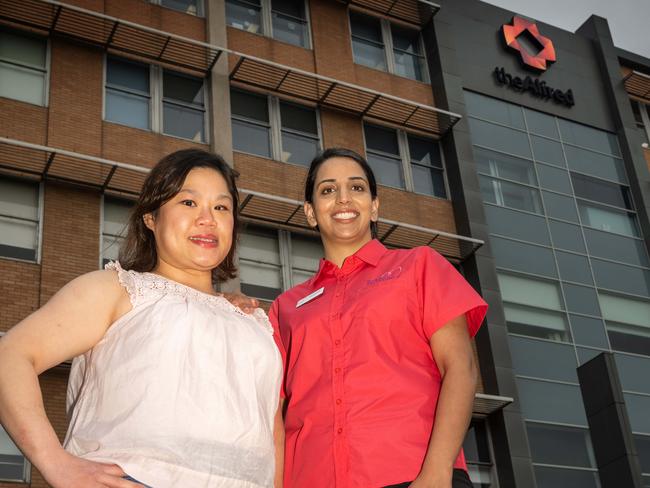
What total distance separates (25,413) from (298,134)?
1760 centimetres

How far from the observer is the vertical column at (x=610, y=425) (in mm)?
11969

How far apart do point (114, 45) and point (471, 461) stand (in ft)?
35.5

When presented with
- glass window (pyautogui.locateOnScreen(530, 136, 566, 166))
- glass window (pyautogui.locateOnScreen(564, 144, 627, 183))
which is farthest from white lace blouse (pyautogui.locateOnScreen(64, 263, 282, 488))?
glass window (pyautogui.locateOnScreen(564, 144, 627, 183))

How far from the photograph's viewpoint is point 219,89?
18.8 m

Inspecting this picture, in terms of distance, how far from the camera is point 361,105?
20.4 meters

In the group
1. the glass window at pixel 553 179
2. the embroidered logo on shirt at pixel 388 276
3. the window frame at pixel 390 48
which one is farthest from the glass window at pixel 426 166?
the embroidered logo on shirt at pixel 388 276

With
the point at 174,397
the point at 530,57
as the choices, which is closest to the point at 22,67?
the point at 530,57

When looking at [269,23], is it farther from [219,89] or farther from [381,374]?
[381,374]

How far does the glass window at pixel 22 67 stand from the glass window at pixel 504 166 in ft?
33.4

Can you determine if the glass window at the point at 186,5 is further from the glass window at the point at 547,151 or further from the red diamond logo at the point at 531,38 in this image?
the glass window at the point at 547,151

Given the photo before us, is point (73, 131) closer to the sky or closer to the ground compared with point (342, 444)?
closer to the sky

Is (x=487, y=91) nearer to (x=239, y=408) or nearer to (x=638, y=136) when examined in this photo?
(x=638, y=136)

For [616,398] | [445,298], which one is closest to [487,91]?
[616,398]

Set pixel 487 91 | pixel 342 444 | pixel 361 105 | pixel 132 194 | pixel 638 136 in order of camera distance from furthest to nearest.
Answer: pixel 638 136
pixel 487 91
pixel 361 105
pixel 132 194
pixel 342 444
